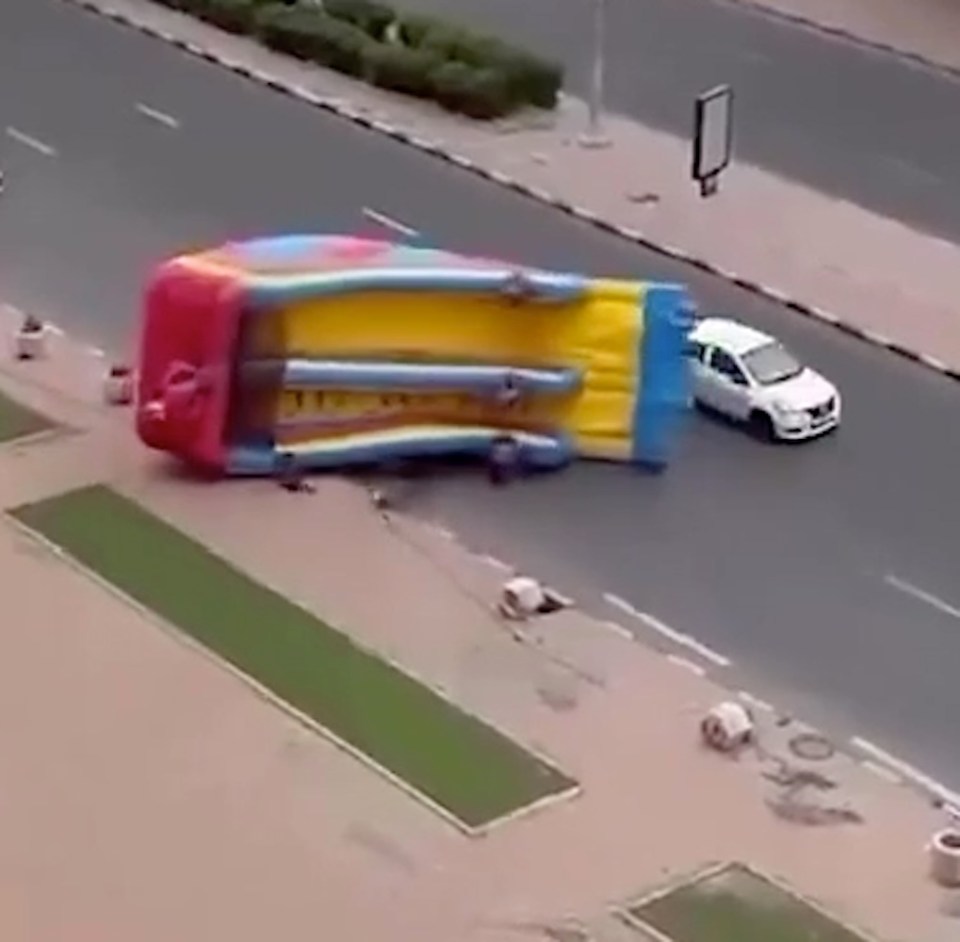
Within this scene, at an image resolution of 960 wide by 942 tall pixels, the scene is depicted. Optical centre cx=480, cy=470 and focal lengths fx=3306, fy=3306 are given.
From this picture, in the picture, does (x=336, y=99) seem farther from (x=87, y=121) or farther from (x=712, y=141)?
(x=712, y=141)

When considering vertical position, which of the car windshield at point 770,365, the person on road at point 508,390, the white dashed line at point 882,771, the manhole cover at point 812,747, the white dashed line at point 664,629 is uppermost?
the car windshield at point 770,365

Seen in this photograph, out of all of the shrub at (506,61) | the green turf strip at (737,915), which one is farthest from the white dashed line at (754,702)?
the shrub at (506,61)

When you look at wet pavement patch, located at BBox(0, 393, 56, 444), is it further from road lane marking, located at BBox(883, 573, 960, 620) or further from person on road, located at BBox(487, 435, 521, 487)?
road lane marking, located at BBox(883, 573, 960, 620)

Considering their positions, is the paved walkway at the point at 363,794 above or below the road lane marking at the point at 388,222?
below

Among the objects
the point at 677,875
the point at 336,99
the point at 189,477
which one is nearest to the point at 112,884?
the point at 677,875

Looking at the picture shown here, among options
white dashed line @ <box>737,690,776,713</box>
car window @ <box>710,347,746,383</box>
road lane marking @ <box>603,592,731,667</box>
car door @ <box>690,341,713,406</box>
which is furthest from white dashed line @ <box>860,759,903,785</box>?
car door @ <box>690,341,713,406</box>

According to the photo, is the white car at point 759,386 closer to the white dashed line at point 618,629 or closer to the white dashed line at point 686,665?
the white dashed line at point 618,629

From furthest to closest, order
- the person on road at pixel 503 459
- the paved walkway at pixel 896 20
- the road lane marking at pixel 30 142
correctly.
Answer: the paved walkway at pixel 896 20 < the road lane marking at pixel 30 142 < the person on road at pixel 503 459
